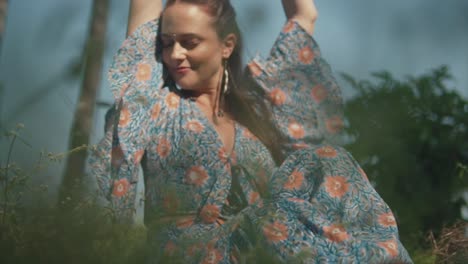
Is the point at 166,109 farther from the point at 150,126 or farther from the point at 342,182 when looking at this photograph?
the point at 342,182

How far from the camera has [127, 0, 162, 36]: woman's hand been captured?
6.53 feet

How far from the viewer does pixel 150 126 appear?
189cm

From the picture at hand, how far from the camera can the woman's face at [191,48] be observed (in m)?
1.84

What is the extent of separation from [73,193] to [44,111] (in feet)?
0.40

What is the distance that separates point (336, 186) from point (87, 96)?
1081 mm

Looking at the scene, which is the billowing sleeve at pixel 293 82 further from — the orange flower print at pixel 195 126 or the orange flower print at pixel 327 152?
the orange flower print at pixel 195 126

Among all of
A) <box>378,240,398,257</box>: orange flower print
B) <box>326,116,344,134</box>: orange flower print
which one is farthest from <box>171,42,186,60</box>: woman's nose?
<box>326,116,344,134</box>: orange flower print

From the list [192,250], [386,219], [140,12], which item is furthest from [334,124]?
[140,12]

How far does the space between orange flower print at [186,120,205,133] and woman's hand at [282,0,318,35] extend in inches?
18.7

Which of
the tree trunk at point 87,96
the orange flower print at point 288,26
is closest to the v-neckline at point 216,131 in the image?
the orange flower print at point 288,26

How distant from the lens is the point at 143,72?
195cm

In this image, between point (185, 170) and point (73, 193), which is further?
point (185, 170)

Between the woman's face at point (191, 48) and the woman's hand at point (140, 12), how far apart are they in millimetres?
90

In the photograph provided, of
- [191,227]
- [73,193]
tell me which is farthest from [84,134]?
[191,227]
